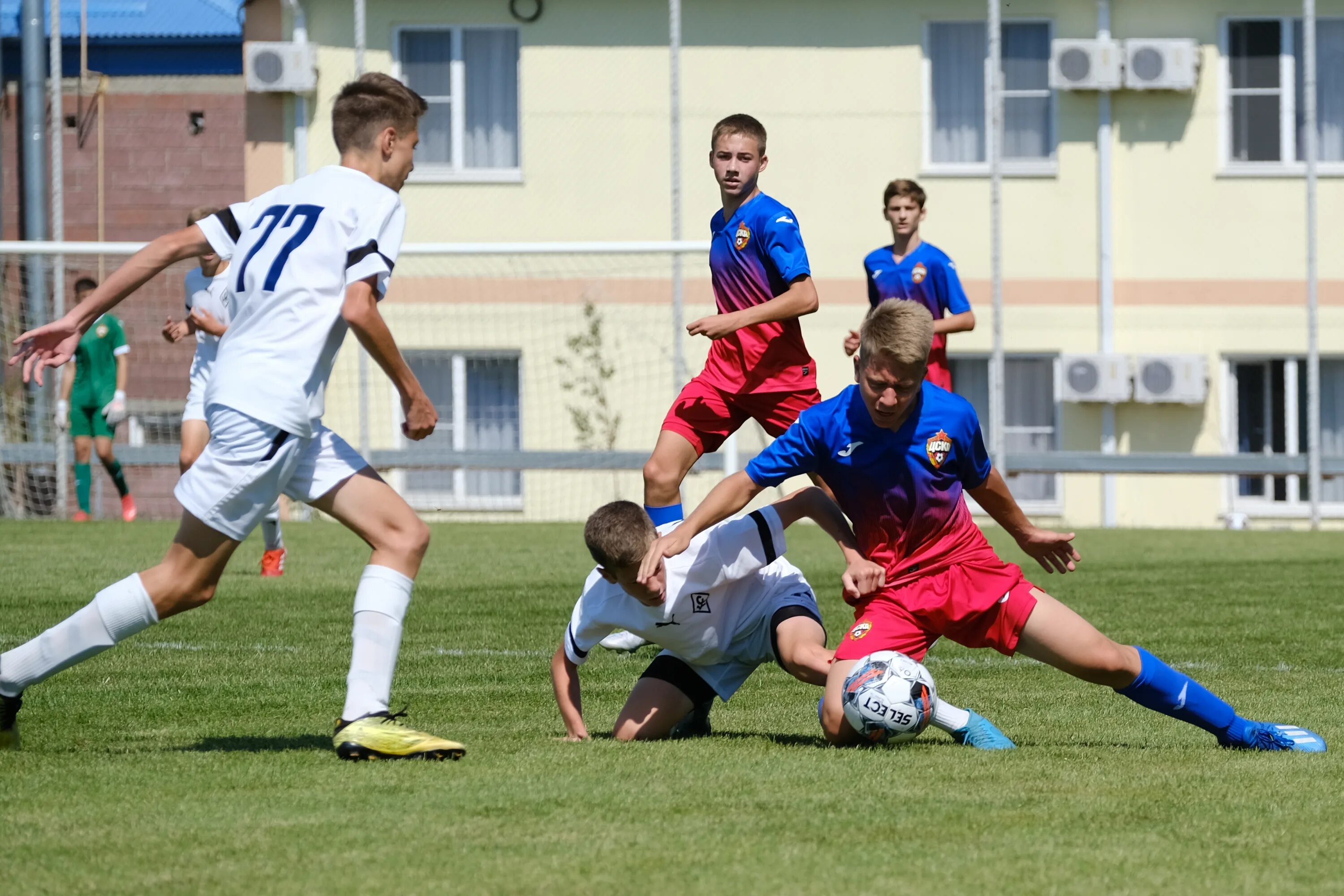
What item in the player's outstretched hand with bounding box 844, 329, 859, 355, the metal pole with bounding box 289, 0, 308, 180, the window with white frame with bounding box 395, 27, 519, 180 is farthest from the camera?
the window with white frame with bounding box 395, 27, 519, 180

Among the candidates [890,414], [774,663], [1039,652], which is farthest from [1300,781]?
[774,663]

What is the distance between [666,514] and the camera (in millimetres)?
7258

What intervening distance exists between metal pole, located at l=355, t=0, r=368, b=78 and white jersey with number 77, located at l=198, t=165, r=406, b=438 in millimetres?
14048

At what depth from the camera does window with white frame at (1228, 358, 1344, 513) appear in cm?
1883

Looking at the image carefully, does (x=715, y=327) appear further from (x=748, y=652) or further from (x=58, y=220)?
(x=58, y=220)

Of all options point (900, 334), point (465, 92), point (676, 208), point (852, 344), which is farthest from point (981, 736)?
point (465, 92)

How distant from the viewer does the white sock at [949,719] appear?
4.97 meters

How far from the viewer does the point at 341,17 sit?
1908cm

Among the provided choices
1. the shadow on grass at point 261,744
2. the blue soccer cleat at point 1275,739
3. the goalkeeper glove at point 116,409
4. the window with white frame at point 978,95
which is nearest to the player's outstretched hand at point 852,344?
the blue soccer cleat at point 1275,739

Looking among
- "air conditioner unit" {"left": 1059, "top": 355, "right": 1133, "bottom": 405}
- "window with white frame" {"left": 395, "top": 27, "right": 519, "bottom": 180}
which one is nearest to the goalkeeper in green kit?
"window with white frame" {"left": 395, "top": 27, "right": 519, "bottom": 180}

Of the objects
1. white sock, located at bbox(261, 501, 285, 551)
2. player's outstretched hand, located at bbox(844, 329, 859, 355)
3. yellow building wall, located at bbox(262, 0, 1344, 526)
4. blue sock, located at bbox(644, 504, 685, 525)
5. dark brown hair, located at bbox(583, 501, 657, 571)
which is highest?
yellow building wall, located at bbox(262, 0, 1344, 526)

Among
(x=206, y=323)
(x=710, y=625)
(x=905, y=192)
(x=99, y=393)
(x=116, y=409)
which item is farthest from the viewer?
(x=99, y=393)

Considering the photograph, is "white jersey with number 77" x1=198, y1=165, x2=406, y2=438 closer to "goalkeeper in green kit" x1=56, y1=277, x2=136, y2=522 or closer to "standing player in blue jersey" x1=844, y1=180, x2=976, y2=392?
"standing player in blue jersey" x1=844, y1=180, x2=976, y2=392

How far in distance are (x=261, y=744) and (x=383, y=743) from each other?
0.61m
